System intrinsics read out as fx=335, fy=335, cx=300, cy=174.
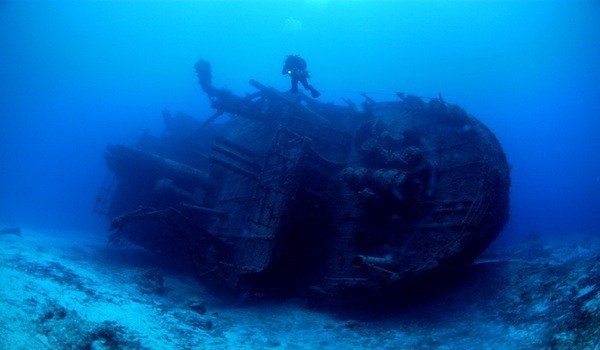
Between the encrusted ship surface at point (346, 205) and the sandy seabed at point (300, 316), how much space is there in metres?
0.80

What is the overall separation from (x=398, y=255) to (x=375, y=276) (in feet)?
2.95

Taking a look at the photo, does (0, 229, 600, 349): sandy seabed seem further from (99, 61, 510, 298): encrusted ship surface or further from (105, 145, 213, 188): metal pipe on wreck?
(105, 145, 213, 188): metal pipe on wreck

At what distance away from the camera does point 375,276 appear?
6992 mm

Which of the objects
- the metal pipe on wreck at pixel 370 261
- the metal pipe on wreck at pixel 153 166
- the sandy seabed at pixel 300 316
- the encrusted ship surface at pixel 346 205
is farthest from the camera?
the metal pipe on wreck at pixel 153 166

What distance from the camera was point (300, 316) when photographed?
773 cm

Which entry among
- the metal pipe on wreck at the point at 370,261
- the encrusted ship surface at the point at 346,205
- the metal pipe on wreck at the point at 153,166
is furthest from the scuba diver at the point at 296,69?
the metal pipe on wreck at the point at 370,261

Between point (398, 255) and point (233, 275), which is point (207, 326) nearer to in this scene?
point (233, 275)

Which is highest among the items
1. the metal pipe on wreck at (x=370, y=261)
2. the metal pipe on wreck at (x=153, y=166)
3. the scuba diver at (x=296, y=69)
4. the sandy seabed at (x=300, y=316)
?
the scuba diver at (x=296, y=69)

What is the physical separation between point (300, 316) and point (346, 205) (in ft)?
10.3

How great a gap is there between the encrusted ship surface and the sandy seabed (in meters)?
0.80

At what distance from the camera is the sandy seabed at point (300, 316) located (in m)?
4.90

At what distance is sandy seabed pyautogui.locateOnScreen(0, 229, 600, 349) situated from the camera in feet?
16.1

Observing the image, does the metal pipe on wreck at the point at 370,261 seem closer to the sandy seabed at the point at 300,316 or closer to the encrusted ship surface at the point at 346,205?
the encrusted ship surface at the point at 346,205

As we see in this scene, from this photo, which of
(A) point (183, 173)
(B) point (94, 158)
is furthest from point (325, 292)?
(B) point (94, 158)
